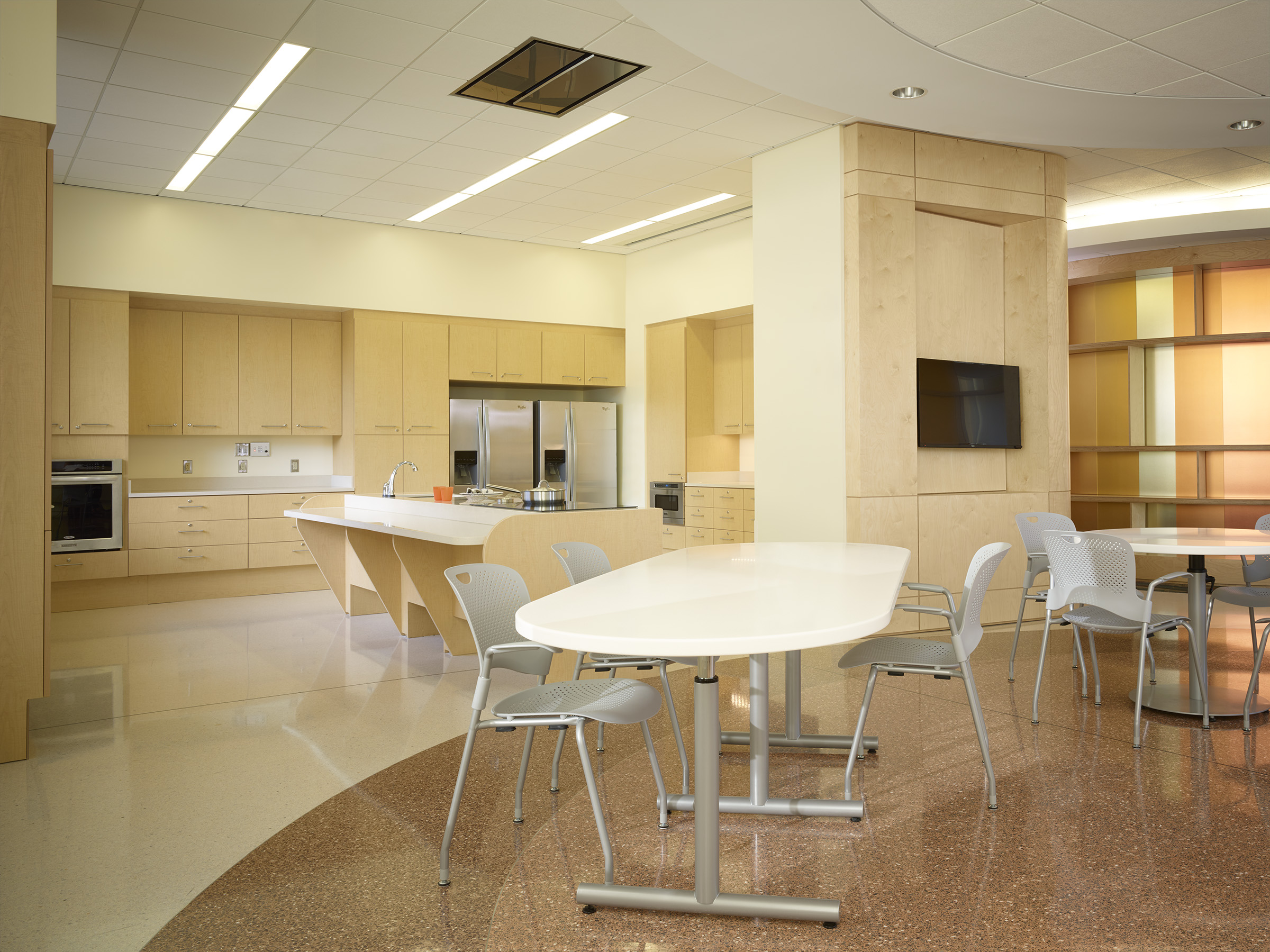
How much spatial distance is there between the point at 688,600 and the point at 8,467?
2.86 meters

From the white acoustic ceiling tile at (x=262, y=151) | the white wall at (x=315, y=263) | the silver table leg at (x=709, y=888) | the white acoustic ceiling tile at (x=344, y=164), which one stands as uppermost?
the white acoustic ceiling tile at (x=344, y=164)

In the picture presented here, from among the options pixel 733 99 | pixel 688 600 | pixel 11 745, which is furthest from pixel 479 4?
pixel 11 745

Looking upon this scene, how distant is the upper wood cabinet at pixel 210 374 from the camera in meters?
7.43

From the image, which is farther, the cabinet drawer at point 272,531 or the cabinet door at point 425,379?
the cabinet door at point 425,379

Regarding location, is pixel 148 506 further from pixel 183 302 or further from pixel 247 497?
pixel 183 302

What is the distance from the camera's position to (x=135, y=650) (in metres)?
5.43

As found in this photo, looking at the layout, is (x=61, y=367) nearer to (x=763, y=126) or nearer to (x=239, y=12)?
(x=239, y=12)

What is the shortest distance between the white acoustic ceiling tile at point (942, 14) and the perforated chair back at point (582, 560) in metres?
2.51

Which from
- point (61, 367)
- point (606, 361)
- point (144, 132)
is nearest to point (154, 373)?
point (61, 367)

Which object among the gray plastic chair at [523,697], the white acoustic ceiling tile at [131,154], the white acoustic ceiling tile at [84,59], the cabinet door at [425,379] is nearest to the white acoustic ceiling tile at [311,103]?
the white acoustic ceiling tile at [84,59]

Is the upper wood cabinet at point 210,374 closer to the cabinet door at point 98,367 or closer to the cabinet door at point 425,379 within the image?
the cabinet door at point 98,367

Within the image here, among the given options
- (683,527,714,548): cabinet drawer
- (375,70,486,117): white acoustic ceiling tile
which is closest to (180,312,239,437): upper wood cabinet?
(375,70,486,117): white acoustic ceiling tile

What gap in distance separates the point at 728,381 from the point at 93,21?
5449 mm

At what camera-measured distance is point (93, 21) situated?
4211 mm
